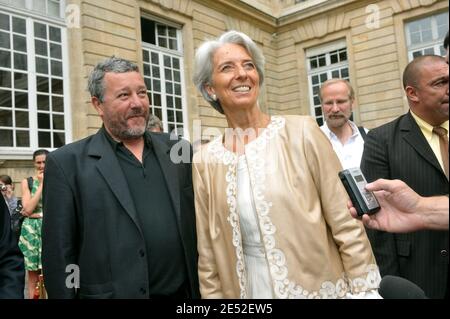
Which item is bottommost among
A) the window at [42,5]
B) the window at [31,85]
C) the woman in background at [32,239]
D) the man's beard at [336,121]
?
the woman in background at [32,239]

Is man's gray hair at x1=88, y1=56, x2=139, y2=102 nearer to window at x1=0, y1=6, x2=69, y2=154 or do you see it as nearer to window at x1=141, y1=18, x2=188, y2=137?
window at x1=0, y1=6, x2=69, y2=154

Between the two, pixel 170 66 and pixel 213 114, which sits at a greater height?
pixel 170 66

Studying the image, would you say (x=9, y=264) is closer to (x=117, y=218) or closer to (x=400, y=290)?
(x=117, y=218)

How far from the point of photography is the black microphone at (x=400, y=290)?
1.17 m

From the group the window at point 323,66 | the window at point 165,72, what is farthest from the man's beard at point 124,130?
the window at point 323,66

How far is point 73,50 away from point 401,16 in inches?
399

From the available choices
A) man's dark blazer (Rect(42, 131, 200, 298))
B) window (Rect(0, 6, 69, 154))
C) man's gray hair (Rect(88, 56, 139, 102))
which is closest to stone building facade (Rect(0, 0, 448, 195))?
window (Rect(0, 6, 69, 154))

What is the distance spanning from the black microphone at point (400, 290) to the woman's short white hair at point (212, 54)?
1133mm

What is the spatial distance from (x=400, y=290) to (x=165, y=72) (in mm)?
11261

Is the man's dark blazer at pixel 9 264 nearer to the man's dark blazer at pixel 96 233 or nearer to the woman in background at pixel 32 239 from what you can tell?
the man's dark blazer at pixel 96 233
